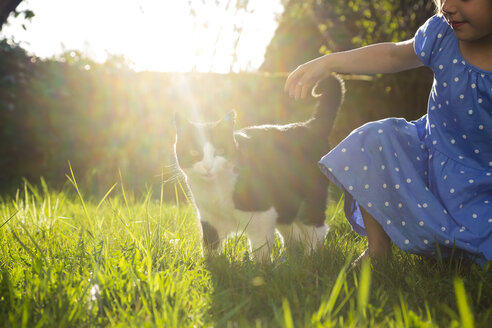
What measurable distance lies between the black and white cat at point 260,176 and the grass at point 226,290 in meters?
0.33

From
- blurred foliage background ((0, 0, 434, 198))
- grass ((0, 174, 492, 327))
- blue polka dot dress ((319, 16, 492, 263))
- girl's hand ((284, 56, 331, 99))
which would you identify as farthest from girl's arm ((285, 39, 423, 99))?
blurred foliage background ((0, 0, 434, 198))

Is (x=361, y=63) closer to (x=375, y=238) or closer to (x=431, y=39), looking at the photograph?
(x=431, y=39)

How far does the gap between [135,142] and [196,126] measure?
12.3 ft

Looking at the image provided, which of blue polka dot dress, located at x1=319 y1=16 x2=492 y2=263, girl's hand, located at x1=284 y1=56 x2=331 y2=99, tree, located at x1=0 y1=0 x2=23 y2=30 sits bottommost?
blue polka dot dress, located at x1=319 y1=16 x2=492 y2=263

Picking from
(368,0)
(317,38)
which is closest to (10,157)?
(368,0)

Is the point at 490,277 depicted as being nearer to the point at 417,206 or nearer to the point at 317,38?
the point at 417,206

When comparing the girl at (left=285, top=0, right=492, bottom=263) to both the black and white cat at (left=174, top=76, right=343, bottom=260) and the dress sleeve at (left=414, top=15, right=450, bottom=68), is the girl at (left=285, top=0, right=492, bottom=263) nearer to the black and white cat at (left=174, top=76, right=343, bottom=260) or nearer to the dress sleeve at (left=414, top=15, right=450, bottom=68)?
the dress sleeve at (left=414, top=15, right=450, bottom=68)

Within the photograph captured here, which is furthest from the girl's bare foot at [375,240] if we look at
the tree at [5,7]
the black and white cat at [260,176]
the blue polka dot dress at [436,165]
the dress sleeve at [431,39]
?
the tree at [5,7]

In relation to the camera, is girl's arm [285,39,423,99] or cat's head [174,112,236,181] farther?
cat's head [174,112,236,181]

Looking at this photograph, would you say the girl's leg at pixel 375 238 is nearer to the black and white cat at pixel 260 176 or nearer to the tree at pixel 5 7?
the black and white cat at pixel 260 176

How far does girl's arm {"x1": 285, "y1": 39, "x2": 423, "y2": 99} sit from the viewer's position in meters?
2.23

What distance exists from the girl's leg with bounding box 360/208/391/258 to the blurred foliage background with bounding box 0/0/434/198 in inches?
154

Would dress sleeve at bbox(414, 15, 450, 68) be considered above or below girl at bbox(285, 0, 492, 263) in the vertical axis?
above

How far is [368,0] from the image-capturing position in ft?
27.2
